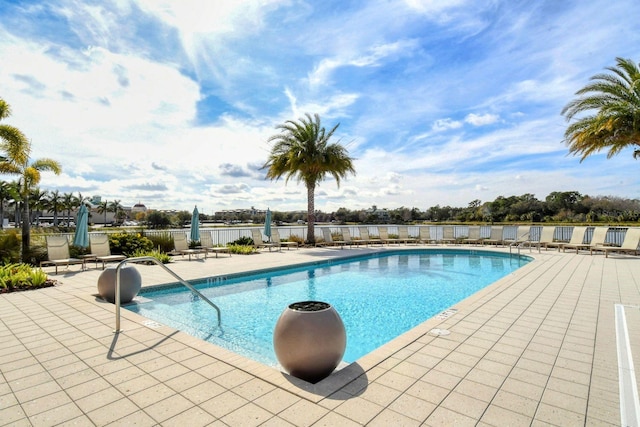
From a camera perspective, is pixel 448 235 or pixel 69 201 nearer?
pixel 448 235

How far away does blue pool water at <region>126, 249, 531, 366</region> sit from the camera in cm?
571

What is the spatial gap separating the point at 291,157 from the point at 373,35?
921 centimetres

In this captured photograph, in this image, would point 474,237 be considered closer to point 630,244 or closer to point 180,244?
point 630,244

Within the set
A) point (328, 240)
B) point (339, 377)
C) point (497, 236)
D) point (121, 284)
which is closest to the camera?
point (339, 377)

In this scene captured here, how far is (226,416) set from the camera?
2594mm

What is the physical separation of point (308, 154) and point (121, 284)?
13309 millimetres

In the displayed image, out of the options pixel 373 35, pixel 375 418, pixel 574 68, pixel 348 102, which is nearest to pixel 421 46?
pixel 373 35

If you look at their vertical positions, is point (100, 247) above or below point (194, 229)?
below

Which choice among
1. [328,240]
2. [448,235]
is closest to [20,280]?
[328,240]

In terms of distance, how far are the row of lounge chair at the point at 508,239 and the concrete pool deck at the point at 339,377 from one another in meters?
10.4

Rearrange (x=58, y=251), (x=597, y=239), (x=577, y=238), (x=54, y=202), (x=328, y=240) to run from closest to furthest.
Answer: (x=58, y=251) < (x=597, y=239) < (x=577, y=238) < (x=328, y=240) < (x=54, y=202)

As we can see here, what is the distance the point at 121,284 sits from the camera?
6.34 m

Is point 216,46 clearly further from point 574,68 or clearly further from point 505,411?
point 574,68

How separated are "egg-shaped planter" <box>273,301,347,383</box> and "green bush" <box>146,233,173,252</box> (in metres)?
11.9
